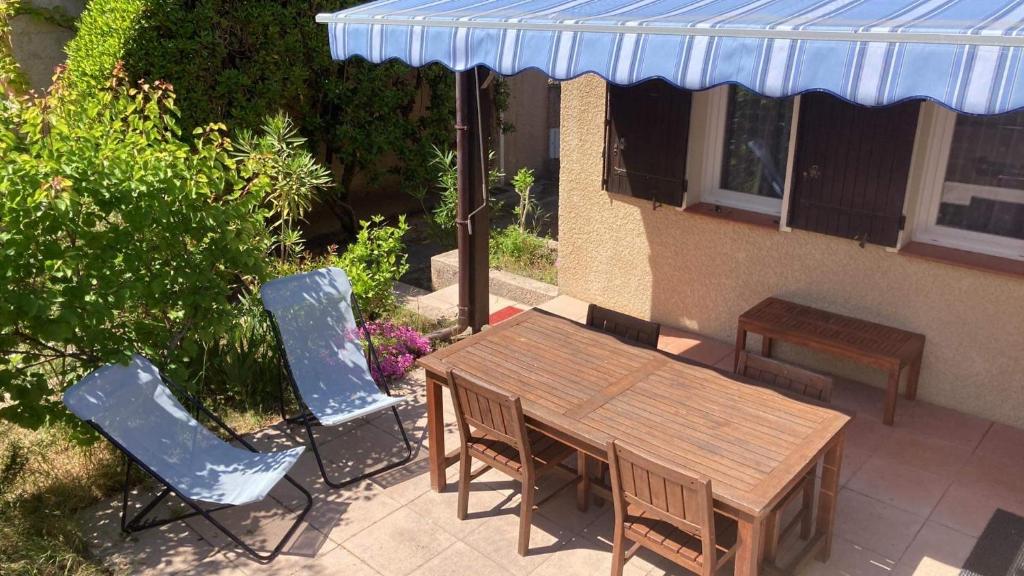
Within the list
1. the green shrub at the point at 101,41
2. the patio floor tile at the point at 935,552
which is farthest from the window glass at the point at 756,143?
the green shrub at the point at 101,41

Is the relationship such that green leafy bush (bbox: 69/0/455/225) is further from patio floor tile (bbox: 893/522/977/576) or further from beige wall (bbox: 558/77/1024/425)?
patio floor tile (bbox: 893/522/977/576)

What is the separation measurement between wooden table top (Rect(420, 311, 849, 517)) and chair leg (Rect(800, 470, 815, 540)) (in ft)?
2.24

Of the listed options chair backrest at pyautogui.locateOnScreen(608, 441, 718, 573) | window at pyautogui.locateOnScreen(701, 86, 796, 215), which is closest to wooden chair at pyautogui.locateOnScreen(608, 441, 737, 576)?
chair backrest at pyautogui.locateOnScreen(608, 441, 718, 573)

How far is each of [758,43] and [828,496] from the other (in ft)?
10.4

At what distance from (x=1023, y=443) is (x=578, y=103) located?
19.0 feet

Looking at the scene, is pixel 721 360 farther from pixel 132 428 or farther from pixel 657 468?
pixel 132 428

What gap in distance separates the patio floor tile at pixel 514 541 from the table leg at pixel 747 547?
5.06ft

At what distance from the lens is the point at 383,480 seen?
6.97 m

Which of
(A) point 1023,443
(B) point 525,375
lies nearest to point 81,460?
(B) point 525,375

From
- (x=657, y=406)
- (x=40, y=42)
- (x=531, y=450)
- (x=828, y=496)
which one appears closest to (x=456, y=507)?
(x=531, y=450)

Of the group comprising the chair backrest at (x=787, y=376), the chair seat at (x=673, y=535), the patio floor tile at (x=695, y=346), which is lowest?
the patio floor tile at (x=695, y=346)

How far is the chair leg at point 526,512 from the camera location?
5.82 meters

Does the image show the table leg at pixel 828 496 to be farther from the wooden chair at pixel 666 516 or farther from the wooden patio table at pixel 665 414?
the wooden chair at pixel 666 516

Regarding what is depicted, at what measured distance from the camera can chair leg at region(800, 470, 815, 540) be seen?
591 centimetres
